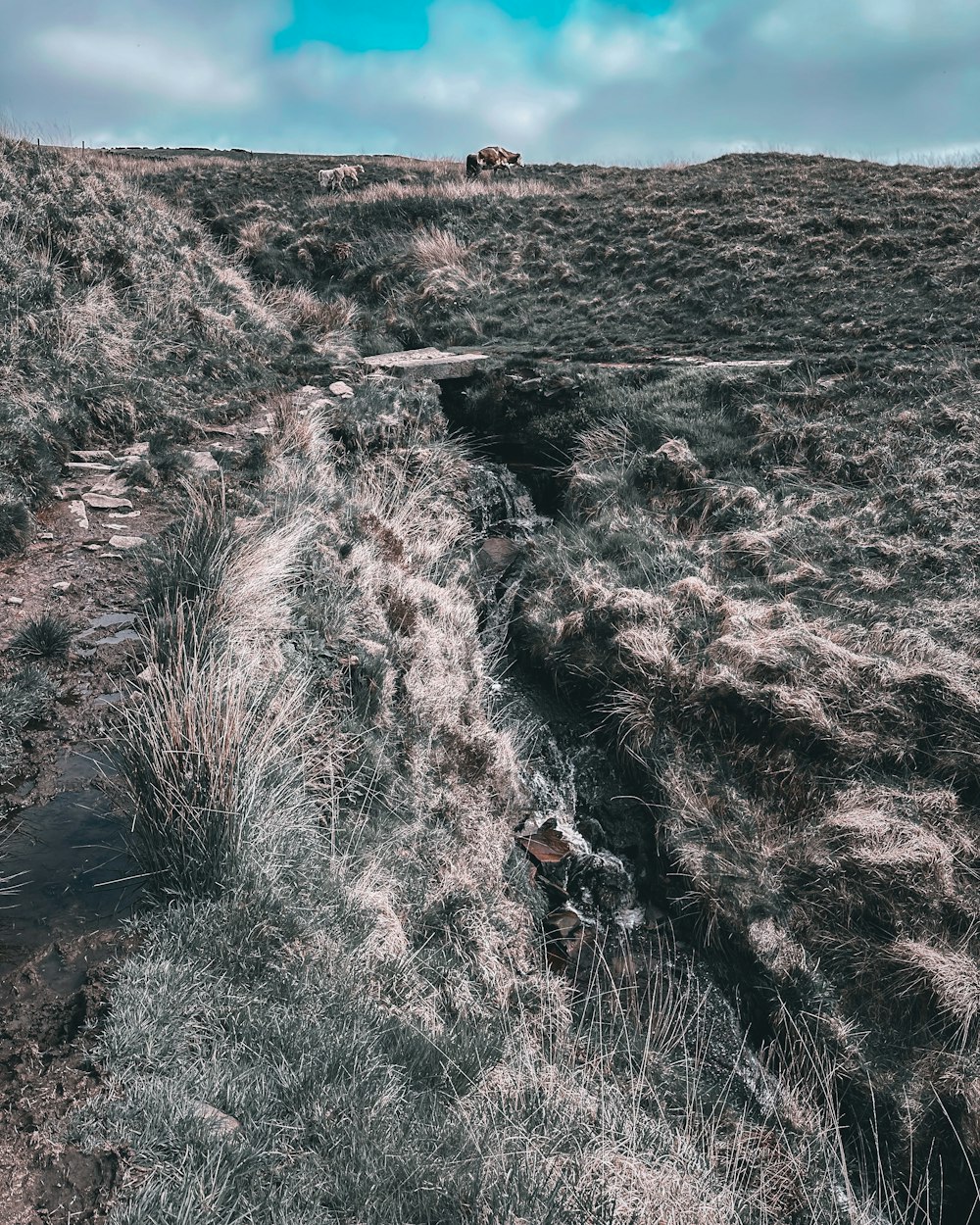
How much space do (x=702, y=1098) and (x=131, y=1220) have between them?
8.70 ft

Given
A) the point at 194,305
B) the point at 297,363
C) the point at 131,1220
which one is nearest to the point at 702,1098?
the point at 131,1220

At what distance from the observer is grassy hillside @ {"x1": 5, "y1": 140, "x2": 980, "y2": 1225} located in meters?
2.60

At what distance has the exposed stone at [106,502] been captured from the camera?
6.10m

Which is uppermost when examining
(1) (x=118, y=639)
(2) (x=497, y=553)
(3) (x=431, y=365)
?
(3) (x=431, y=365)

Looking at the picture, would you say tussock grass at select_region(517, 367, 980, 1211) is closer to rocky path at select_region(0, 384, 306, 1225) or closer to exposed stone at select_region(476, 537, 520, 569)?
exposed stone at select_region(476, 537, 520, 569)

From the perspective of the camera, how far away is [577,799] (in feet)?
18.4

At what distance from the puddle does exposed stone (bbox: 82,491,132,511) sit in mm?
3131

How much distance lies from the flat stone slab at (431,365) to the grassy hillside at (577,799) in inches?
17.7

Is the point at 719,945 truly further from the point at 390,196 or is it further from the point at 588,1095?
the point at 390,196

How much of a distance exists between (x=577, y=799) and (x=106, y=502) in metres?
4.38

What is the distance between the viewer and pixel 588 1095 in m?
3.06

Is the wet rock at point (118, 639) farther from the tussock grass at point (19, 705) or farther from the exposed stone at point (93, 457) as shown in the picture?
the exposed stone at point (93, 457)

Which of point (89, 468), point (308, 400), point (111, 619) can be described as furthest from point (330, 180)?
point (111, 619)

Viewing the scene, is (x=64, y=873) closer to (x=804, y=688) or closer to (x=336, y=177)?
(x=804, y=688)
